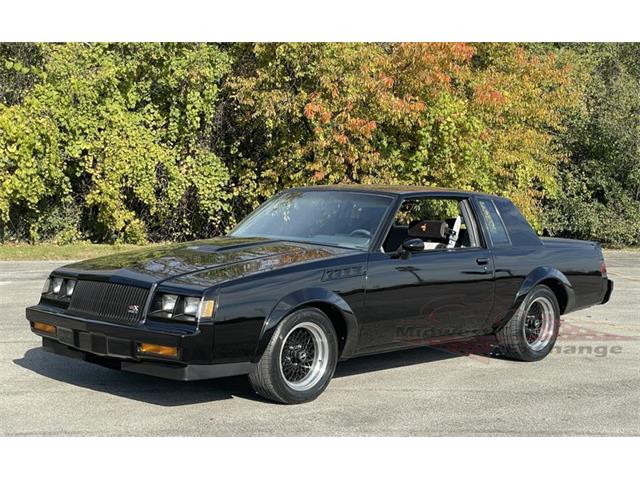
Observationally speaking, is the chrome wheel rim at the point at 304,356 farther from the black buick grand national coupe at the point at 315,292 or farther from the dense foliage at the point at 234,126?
the dense foliage at the point at 234,126

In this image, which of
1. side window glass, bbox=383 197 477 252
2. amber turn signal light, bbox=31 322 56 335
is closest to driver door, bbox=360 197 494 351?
side window glass, bbox=383 197 477 252

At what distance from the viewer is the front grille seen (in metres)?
6.49

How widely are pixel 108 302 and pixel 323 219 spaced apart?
216 centimetres

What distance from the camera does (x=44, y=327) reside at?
708 centimetres

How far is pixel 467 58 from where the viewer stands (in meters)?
23.4

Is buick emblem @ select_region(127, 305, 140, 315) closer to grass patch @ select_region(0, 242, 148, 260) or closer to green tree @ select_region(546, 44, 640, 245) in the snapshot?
grass patch @ select_region(0, 242, 148, 260)

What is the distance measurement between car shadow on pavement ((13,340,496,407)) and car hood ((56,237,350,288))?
907 mm

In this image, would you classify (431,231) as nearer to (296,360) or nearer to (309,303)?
(309,303)

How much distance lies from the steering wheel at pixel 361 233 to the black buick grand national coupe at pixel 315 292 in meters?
0.01

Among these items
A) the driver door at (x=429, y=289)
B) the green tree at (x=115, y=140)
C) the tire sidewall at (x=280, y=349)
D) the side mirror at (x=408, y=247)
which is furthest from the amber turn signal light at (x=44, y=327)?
the green tree at (x=115, y=140)

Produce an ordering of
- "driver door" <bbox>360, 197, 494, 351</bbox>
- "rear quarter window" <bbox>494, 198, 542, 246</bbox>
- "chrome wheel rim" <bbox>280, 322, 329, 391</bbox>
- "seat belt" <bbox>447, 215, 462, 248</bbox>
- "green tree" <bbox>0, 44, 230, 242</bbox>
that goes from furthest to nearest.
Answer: "green tree" <bbox>0, 44, 230, 242</bbox> → "rear quarter window" <bbox>494, 198, 542, 246</bbox> → "seat belt" <bbox>447, 215, 462, 248</bbox> → "driver door" <bbox>360, 197, 494, 351</bbox> → "chrome wheel rim" <bbox>280, 322, 329, 391</bbox>

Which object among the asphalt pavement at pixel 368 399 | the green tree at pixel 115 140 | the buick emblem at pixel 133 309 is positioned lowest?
the asphalt pavement at pixel 368 399

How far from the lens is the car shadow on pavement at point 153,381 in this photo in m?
6.99

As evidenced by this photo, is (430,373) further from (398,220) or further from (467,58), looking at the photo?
(467,58)
